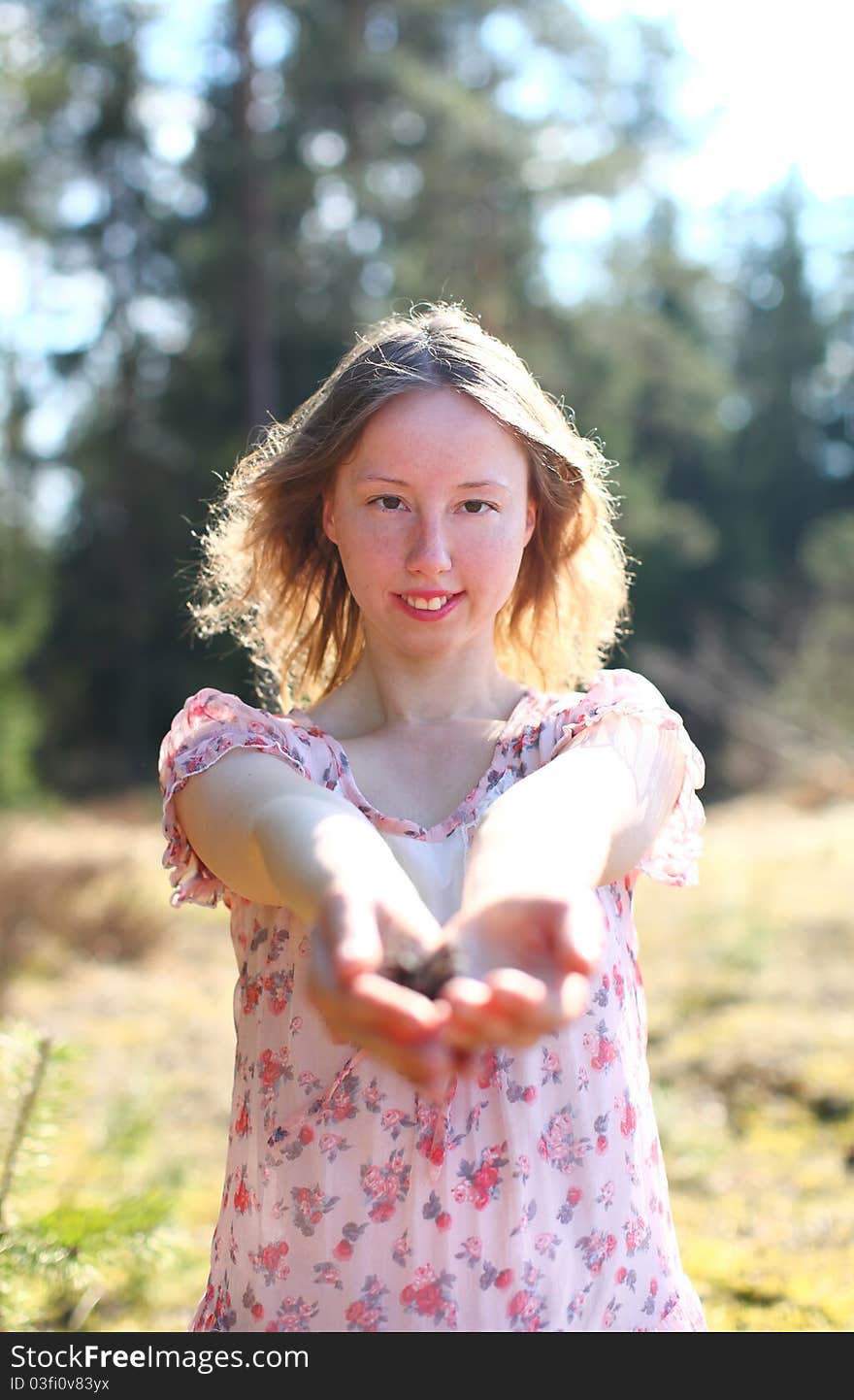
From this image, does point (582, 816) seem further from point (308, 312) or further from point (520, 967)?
point (308, 312)

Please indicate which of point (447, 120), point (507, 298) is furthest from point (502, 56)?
point (507, 298)

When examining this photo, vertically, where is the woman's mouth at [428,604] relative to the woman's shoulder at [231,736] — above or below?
above

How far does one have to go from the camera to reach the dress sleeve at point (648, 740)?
1.60m

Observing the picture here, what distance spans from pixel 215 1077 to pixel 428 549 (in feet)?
9.95

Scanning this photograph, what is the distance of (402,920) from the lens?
1076 mm

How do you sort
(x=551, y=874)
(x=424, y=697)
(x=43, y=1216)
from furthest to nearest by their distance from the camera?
(x=43, y=1216) < (x=424, y=697) < (x=551, y=874)

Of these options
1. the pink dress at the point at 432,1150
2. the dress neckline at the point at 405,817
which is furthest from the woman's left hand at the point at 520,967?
the dress neckline at the point at 405,817

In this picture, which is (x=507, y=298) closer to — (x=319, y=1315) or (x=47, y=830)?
(x=47, y=830)

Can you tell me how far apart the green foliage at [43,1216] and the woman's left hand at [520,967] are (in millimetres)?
1102

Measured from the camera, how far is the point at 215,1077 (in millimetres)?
4203

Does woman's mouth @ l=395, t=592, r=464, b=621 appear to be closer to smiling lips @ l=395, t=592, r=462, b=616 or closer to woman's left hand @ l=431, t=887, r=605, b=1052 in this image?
smiling lips @ l=395, t=592, r=462, b=616

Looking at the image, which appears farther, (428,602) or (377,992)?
(428,602)

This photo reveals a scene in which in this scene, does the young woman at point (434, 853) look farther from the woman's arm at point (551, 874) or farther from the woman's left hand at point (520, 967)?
the woman's left hand at point (520, 967)

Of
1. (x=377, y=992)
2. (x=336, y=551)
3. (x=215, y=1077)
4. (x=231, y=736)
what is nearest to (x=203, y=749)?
(x=231, y=736)
